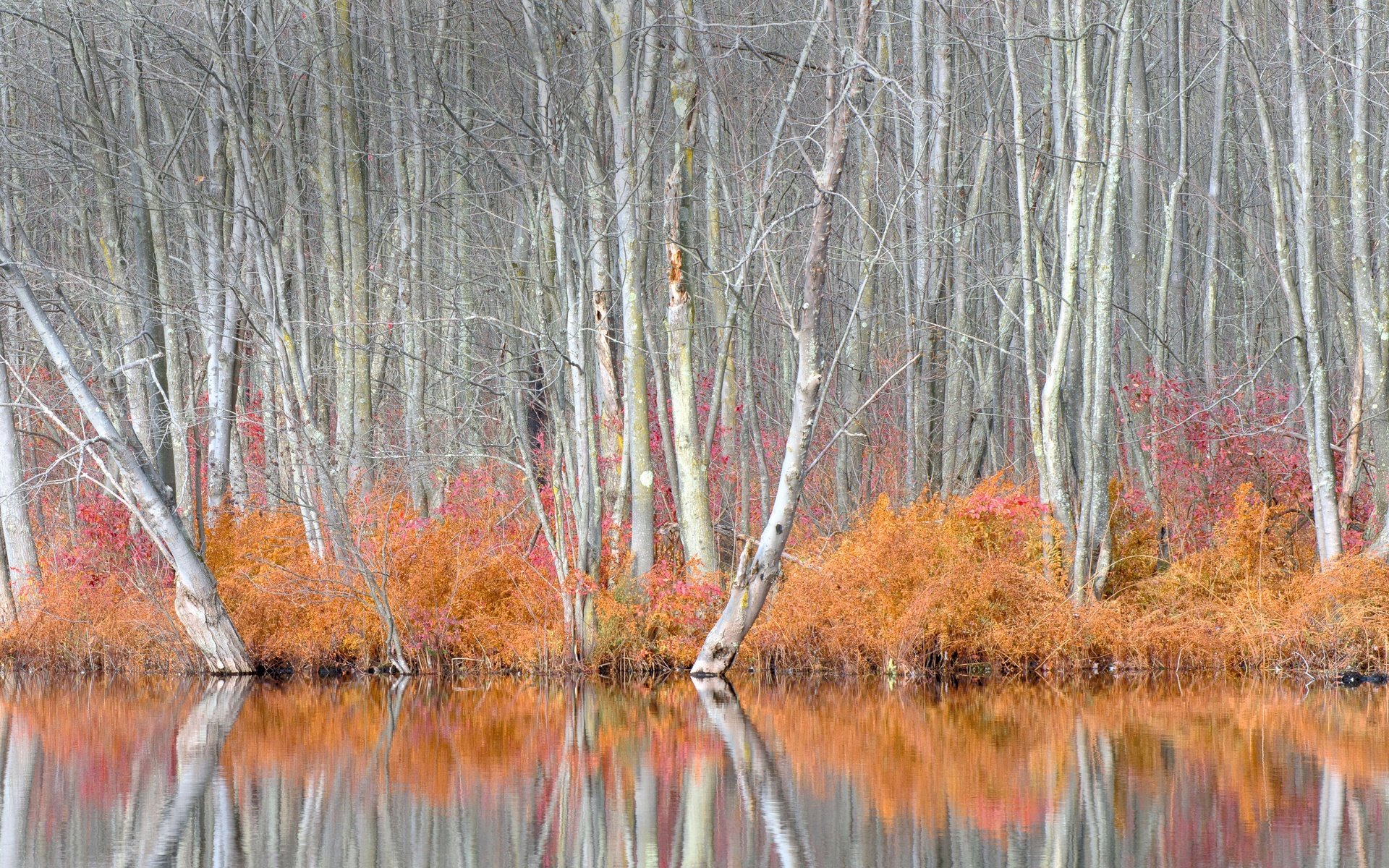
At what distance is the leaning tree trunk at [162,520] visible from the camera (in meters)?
15.3

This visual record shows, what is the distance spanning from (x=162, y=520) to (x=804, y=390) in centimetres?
682

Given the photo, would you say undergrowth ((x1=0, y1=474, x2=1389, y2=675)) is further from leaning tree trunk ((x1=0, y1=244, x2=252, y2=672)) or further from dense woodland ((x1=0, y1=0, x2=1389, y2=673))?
leaning tree trunk ((x1=0, y1=244, x2=252, y2=672))

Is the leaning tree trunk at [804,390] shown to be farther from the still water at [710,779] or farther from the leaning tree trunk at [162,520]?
the leaning tree trunk at [162,520]

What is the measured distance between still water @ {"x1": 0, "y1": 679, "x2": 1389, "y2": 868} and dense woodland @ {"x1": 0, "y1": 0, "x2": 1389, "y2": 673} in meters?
1.82

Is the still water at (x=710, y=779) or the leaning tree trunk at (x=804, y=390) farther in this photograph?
the leaning tree trunk at (x=804, y=390)

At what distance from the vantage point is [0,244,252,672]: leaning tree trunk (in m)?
15.3

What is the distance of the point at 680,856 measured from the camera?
23.0 feet

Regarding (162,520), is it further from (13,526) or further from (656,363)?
(656,363)

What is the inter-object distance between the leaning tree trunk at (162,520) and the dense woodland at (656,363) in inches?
2.1

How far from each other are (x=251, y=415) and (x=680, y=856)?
56.5 ft

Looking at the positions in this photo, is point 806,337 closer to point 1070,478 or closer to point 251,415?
point 1070,478

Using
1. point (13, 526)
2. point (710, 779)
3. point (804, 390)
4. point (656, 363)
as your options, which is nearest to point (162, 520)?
point (13, 526)

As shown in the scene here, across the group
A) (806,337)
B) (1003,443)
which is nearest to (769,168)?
(806,337)

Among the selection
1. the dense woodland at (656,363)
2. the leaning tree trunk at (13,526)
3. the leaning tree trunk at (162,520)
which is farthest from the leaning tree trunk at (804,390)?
the leaning tree trunk at (13,526)
